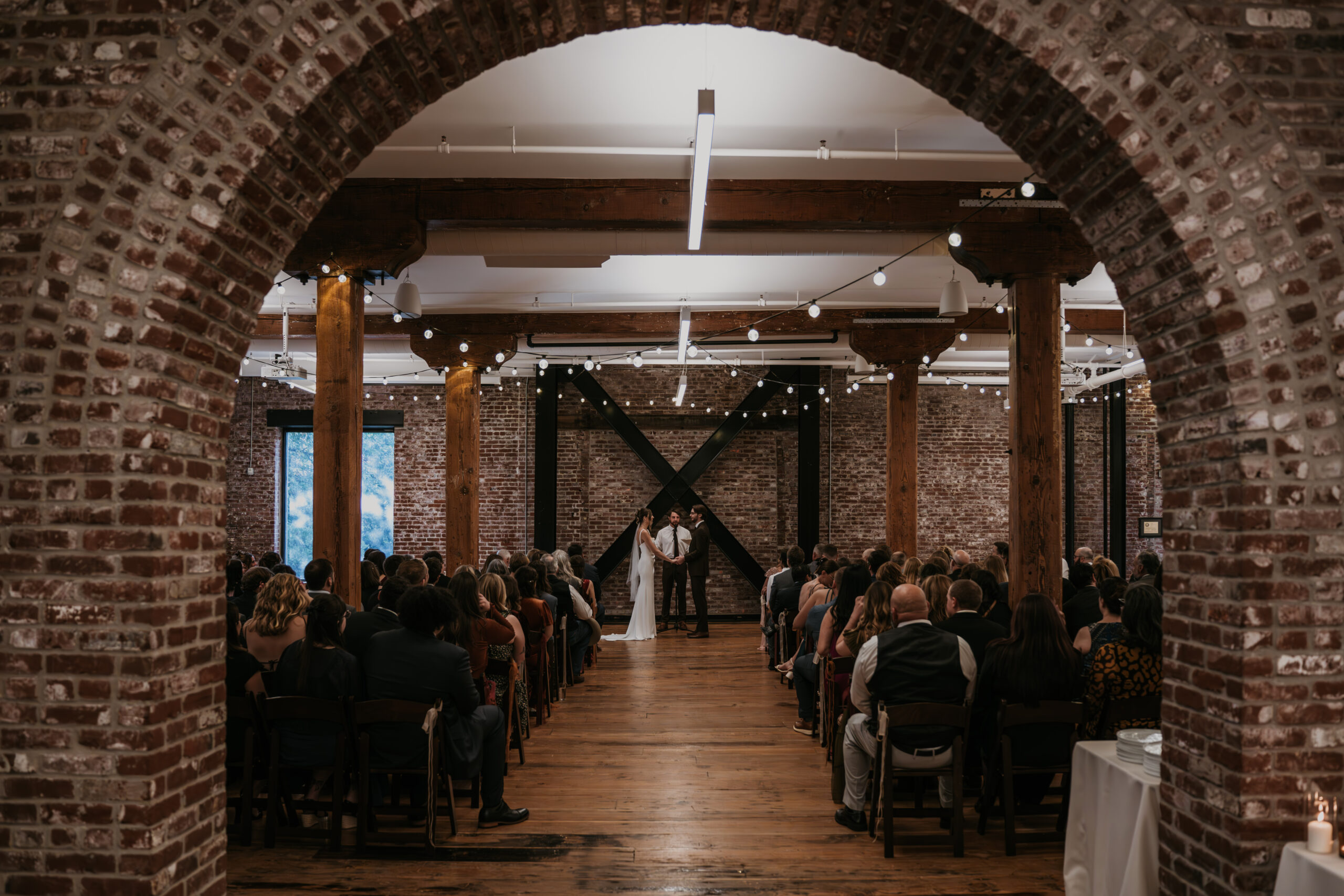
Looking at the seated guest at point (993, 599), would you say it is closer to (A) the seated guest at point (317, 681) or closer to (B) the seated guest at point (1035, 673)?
(B) the seated guest at point (1035, 673)

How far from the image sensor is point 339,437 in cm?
697

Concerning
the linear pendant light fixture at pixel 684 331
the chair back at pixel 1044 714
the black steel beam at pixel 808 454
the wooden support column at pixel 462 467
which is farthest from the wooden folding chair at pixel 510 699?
the black steel beam at pixel 808 454

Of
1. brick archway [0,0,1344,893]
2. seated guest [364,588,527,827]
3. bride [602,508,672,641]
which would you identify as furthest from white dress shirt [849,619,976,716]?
bride [602,508,672,641]

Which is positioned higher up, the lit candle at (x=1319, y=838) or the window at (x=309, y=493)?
the window at (x=309, y=493)

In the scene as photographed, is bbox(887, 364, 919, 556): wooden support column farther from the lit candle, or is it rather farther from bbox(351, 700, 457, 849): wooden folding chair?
the lit candle

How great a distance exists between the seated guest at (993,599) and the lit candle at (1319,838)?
10.5 ft

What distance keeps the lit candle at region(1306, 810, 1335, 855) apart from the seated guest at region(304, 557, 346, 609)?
5.33m

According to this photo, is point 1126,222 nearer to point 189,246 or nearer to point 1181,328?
point 1181,328

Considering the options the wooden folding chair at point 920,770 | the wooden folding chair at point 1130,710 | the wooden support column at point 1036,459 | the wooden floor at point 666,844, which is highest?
the wooden support column at point 1036,459

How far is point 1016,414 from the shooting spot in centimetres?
709

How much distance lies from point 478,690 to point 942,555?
4337 millimetres

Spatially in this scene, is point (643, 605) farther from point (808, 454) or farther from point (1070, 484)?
point (1070, 484)

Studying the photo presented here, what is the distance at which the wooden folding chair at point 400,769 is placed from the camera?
14.1ft

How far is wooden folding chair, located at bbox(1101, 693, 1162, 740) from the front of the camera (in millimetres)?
4316
